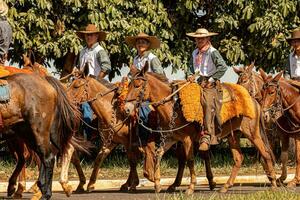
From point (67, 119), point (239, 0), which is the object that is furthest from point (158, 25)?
point (67, 119)

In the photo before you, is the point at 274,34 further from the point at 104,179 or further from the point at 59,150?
the point at 59,150

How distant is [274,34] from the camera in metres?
23.0

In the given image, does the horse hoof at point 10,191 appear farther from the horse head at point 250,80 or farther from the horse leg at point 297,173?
the horse head at point 250,80

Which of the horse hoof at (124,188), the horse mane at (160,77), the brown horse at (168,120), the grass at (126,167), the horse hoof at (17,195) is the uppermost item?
the horse mane at (160,77)

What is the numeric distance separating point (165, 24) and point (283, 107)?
609 centimetres

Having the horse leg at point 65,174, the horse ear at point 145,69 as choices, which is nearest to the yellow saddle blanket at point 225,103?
the horse ear at point 145,69

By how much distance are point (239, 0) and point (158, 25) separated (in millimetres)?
2097

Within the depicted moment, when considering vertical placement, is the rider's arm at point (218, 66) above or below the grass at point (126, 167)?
above

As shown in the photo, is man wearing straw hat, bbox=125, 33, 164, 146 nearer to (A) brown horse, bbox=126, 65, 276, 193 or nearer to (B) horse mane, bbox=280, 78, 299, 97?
(A) brown horse, bbox=126, 65, 276, 193

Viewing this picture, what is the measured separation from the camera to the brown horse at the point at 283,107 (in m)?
17.3

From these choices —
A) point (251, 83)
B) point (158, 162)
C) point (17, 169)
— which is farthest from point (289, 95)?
point (17, 169)

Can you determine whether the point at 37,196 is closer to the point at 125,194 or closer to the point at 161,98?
the point at 125,194

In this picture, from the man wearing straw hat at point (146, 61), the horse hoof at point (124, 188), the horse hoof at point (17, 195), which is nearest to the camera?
the horse hoof at point (17, 195)

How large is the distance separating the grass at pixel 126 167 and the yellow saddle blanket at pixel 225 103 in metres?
2.31
